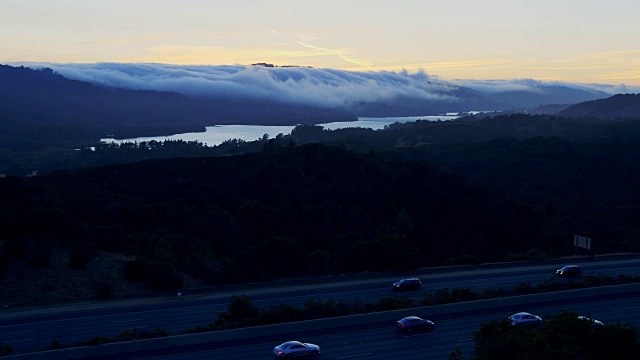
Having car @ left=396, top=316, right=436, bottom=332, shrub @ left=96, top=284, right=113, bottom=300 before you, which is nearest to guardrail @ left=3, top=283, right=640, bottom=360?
car @ left=396, top=316, right=436, bottom=332

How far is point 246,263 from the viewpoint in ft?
102

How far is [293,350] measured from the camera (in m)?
18.8

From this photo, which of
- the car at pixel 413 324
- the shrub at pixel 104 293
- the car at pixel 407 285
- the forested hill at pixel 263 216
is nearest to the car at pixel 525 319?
the car at pixel 413 324

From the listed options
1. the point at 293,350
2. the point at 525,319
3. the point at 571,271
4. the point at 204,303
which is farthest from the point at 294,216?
the point at 293,350

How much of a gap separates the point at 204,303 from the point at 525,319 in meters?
10.8

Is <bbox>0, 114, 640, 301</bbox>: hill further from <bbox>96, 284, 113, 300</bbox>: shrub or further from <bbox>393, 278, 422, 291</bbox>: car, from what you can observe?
<bbox>393, 278, 422, 291</bbox>: car

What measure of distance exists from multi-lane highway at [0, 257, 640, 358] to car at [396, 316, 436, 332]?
15.5 inches

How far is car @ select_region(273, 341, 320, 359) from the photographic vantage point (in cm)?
1873

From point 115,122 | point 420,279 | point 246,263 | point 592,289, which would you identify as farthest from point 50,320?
point 115,122

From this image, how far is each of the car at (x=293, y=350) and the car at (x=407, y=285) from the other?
27.0ft

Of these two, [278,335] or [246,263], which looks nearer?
[278,335]

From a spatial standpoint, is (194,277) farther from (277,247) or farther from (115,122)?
(115,122)

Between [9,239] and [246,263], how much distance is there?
31.8 ft

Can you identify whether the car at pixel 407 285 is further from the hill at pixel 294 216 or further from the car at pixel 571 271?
the car at pixel 571 271
